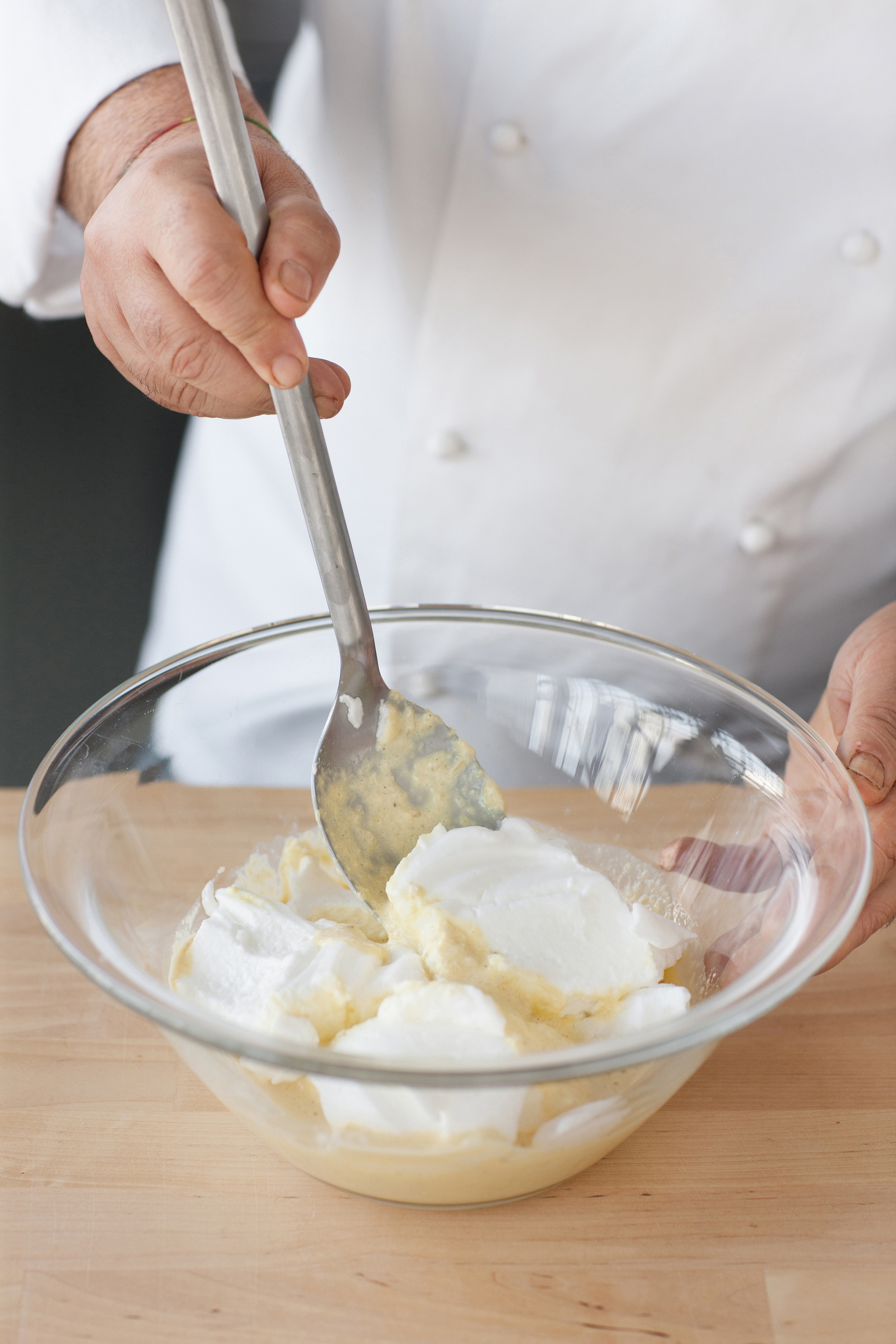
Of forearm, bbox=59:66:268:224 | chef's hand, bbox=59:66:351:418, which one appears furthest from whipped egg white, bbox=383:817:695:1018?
forearm, bbox=59:66:268:224

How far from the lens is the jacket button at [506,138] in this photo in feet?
2.86

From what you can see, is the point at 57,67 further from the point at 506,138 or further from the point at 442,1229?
the point at 442,1229

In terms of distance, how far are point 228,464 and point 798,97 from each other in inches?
24.7

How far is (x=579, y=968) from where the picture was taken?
→ 0.60 meters

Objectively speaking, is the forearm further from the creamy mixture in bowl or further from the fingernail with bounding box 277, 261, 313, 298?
the creamy mixture in bowl

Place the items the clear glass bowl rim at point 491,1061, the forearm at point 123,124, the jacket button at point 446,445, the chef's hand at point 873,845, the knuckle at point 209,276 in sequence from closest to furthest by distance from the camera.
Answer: the clear glass bowl rim at point 491,1061
the knuckle at point 209,276
the chef's hand at point 873,845
the forearm at point 123,124
the jacket button at point 446,445

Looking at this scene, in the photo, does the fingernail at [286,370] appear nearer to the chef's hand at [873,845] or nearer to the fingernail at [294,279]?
the fingernail at [294,279]

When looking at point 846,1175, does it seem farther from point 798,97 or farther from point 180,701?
point 798,97

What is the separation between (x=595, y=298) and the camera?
0.93 meters

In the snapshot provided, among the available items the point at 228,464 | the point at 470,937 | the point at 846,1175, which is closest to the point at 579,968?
the point at 470,937

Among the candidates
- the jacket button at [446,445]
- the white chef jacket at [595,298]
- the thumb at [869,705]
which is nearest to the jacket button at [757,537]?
the white chef jacket at [595,298]

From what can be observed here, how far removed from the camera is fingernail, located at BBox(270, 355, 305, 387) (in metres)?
0.56

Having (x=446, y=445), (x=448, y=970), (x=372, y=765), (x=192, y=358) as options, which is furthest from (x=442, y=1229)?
Result: (x=446, y=445)

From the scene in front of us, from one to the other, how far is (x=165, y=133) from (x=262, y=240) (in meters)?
0.25
